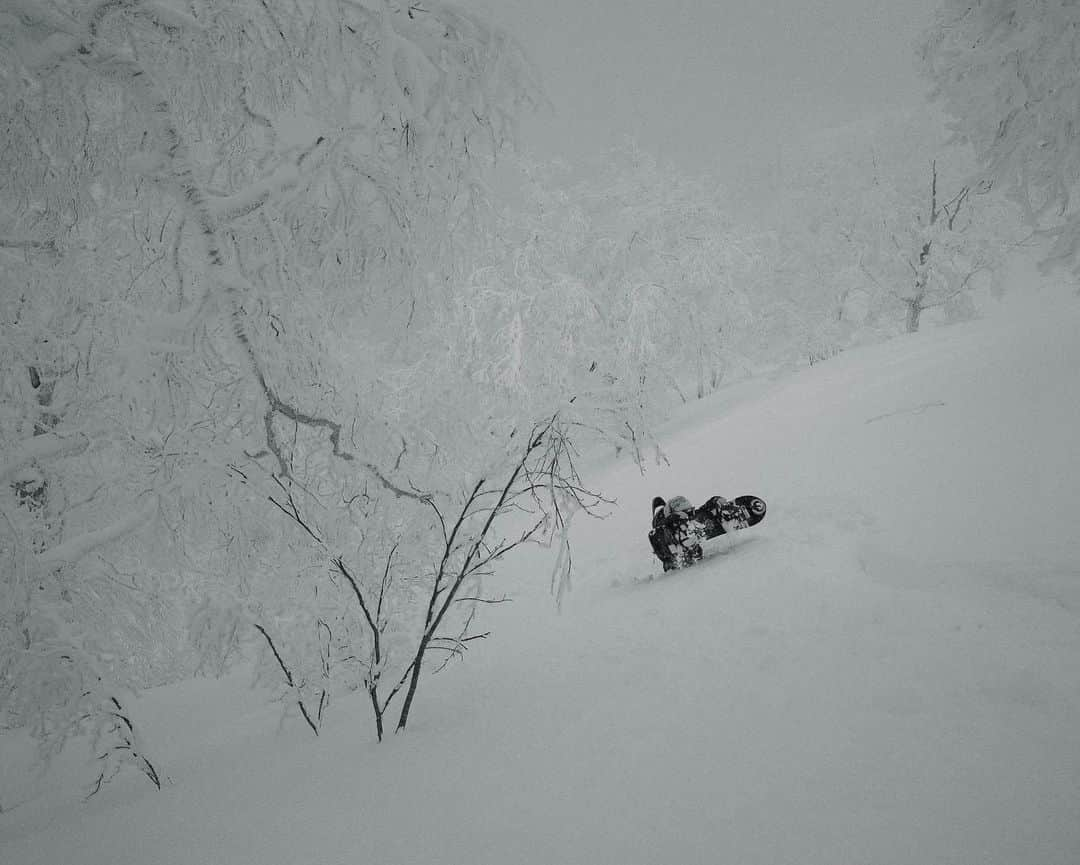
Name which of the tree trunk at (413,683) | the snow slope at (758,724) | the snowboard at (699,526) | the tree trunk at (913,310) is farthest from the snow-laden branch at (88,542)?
the tree trunk at (913,310)

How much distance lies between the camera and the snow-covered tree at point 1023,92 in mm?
4152

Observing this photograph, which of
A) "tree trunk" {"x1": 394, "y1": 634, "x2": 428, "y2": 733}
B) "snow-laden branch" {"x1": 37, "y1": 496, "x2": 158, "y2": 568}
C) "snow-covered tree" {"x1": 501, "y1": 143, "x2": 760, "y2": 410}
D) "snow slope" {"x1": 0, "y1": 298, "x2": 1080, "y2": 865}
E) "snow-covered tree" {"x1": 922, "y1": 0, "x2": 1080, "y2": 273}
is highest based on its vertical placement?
"snow-covered tree" {"x1": 501, "y1": 143, "x2": 760, "y2": 410}

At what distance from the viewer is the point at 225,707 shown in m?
5.69

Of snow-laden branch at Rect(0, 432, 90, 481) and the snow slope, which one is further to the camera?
snow-laden branch at Rect(0, 432, 90, 481)

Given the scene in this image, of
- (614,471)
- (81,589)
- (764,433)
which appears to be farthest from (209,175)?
(614,471)

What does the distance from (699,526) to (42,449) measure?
15.7ft

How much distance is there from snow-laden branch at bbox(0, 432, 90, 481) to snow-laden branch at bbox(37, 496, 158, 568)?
0.47 meters

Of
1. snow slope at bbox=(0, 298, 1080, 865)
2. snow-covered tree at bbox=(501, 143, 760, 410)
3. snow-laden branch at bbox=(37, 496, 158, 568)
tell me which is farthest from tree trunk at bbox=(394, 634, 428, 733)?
snow-covered tree at bbox=(501, 143, 760, 410)

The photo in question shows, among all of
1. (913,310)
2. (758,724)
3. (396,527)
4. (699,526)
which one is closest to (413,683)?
(396,527)

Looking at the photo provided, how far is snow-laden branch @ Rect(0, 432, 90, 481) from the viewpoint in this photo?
2.77 metres

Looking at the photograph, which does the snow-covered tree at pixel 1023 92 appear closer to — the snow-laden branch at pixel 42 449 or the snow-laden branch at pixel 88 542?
the snow-laden branch at pixel 88 542

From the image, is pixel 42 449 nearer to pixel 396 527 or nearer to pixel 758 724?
pixel 396 527

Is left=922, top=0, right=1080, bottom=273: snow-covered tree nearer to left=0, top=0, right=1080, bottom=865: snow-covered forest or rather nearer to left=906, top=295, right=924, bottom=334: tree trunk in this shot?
left=0, top=0, right=1080, bottom=865: snow-covered forest

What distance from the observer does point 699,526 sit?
194 inches
